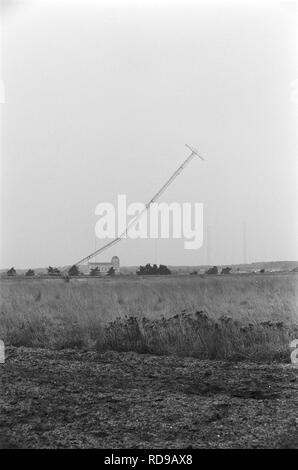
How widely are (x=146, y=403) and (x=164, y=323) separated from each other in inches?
97.2

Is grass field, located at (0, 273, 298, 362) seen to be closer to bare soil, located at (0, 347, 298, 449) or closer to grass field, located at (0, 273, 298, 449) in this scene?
grass field, located at (0, 273, 298, 449)

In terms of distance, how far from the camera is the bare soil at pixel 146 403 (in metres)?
3.52

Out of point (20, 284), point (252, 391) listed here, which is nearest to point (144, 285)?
point (20, 284)

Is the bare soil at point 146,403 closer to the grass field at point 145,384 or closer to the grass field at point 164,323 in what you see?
the grass field at point 145,384

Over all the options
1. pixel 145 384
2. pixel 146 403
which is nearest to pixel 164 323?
pixel 145 384

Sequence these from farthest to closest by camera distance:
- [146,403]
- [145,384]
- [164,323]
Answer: [164,323] < [145,384] < [146,403]

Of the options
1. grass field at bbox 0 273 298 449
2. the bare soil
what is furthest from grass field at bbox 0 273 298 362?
the bare soil

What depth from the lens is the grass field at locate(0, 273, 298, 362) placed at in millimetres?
6047

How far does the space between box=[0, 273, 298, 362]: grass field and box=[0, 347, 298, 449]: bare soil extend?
442 millimetres

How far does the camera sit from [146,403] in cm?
415

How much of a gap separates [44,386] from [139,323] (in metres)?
2.11

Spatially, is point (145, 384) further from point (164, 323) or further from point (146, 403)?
point (164, 323)
